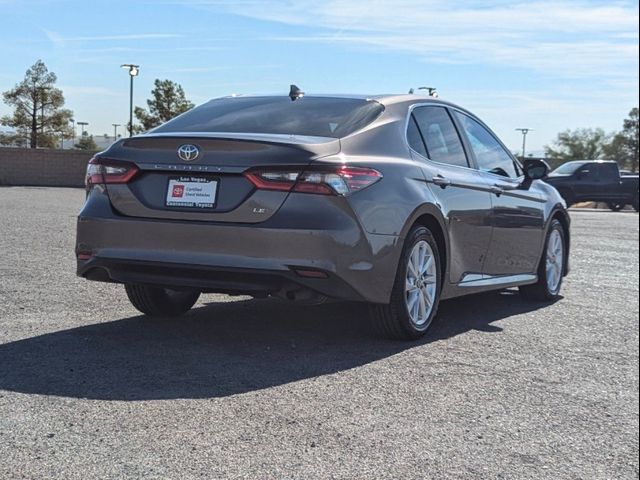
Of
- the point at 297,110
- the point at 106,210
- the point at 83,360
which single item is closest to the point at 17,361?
the point at 83,360

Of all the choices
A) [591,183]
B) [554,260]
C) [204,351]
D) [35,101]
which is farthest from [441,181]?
[591,183]

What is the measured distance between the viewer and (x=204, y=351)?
4934 millimetres

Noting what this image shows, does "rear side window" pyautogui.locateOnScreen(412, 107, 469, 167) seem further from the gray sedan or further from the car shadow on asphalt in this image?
the car shadow on asphalt

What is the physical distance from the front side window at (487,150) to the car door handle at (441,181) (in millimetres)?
934

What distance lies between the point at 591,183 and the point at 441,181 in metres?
24.4

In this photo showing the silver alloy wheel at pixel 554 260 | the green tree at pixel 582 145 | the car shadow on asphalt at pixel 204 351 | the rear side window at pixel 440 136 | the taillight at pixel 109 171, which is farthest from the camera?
the green tree at pixel 582 145

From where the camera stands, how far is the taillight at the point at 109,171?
16.8 feet

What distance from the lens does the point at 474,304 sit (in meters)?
7.39

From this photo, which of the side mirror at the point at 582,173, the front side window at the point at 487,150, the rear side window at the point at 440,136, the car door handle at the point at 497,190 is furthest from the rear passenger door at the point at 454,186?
the side mirror at the point at 582,173

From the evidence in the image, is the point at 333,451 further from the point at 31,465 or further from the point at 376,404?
the point at 31,465

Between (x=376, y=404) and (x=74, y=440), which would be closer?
(x=74, y=440)

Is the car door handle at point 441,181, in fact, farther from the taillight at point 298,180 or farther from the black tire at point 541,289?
the black tire at point 541,289

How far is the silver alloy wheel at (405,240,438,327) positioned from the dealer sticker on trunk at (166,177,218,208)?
1.30m

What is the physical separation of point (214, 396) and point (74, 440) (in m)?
0.81
